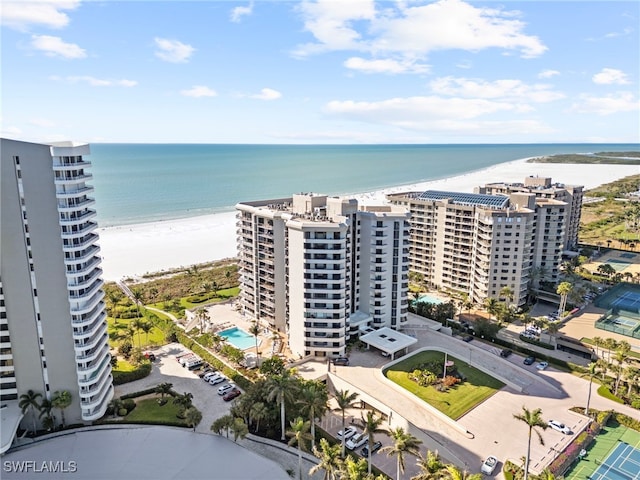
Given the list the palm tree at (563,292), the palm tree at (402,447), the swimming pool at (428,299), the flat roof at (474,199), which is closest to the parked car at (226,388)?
the palm tree at (402,447)

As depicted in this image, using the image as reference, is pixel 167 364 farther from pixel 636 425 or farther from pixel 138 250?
pixel 138 250

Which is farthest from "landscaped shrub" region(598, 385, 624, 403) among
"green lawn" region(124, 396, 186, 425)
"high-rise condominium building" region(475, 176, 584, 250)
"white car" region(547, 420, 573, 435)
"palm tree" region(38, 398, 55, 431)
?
"palm tree" region(38, 398, 55, 431)

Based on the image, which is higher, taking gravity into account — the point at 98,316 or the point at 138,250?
the point at 98,316

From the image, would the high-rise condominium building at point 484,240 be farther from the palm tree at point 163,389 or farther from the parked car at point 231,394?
the palm tree at point 163,389

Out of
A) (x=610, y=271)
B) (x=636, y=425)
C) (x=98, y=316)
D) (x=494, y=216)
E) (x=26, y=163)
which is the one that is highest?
(x=26, y=163)

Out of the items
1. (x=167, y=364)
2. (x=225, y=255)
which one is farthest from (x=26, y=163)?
(x=225, y=255)

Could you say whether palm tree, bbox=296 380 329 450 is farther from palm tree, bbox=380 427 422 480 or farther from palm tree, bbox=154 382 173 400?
palm tree, bbox=154 382 173 400

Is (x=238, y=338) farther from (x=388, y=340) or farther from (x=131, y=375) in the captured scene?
(x=388, y=340)
